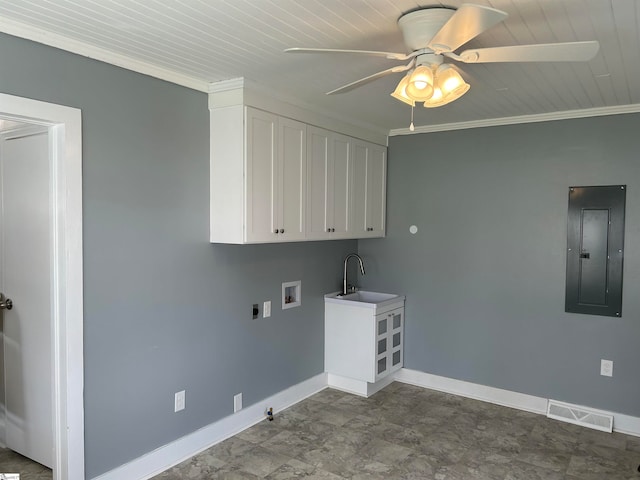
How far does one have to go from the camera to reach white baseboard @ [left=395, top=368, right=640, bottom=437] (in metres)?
3.51

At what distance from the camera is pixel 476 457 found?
311 cm

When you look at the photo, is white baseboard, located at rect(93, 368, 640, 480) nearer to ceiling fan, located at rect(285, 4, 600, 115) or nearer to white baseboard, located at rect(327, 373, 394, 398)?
Result: white baseboard, located at rect(327, 373, 394, 398)

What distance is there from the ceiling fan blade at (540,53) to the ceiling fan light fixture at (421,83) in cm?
15

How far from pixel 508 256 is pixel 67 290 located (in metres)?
3.25

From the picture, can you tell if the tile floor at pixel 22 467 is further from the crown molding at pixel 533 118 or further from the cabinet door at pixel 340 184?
the crown molding at pixel 533 118

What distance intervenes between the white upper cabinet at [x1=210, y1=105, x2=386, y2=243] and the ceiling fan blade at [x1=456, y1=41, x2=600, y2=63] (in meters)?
1.51

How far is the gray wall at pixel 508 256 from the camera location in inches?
140

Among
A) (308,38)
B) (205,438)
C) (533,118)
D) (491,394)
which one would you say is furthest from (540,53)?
(491,394)

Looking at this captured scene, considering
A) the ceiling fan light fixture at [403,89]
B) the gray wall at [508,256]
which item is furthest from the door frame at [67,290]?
the gray wall at [508,256]

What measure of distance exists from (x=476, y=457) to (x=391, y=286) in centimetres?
181

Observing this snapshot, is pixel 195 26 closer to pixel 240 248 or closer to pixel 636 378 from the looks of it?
pixel 240 248

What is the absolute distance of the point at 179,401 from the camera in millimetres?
3010

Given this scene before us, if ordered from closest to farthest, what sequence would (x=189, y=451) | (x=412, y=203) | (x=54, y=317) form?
(x=54, y=317)
(x=189, y=451)
(x=412, y=203)

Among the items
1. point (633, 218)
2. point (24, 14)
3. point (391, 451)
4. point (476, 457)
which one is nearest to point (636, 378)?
point (633, 218)
